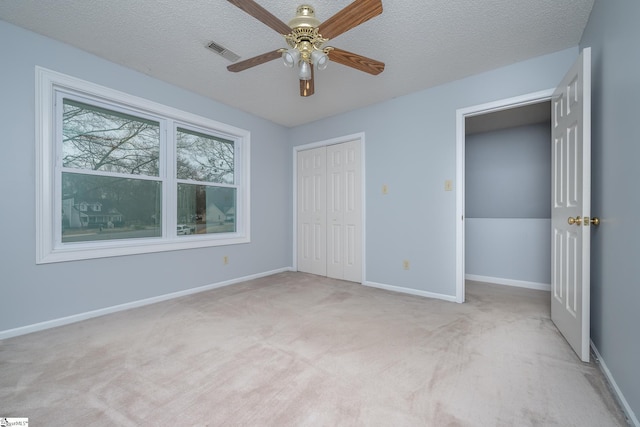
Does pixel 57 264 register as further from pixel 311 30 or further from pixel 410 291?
pixel 410 291

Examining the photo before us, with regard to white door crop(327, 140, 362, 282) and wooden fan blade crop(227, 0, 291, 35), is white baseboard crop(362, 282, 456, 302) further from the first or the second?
wooden fan blade crop(227, 0, 291, 35)

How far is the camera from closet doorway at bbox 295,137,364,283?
3.93 meters

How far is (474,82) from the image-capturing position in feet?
9.62

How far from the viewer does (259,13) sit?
1527mm

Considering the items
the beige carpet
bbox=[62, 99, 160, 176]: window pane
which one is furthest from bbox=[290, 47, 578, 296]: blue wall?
bbox=[62, 99, 160, 176]: window pane

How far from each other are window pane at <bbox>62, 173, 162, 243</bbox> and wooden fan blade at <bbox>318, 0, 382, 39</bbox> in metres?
2.56

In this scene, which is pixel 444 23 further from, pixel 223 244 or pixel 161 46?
pixel 223 244

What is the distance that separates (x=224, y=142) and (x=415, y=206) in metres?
2.78

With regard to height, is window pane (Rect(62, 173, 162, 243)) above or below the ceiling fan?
below

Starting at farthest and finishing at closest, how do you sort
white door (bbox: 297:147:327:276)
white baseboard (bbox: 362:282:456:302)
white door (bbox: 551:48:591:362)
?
Result: white door (bbox: 297:147:327:276)
white baseboard (bbox: 362:282:456:302)
white door (bbox: 551:48:591:362)

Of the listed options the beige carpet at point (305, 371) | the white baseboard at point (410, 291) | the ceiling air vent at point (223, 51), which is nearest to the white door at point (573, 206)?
the beige carpet at point (305, 371)

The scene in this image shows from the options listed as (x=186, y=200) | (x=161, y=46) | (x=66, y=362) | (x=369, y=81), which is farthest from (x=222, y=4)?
(x=66, y=362)

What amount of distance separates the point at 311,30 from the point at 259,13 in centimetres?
34

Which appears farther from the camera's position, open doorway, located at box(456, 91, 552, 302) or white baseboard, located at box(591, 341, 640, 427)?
open doorway, located at box(456, 91, 552, 302)
